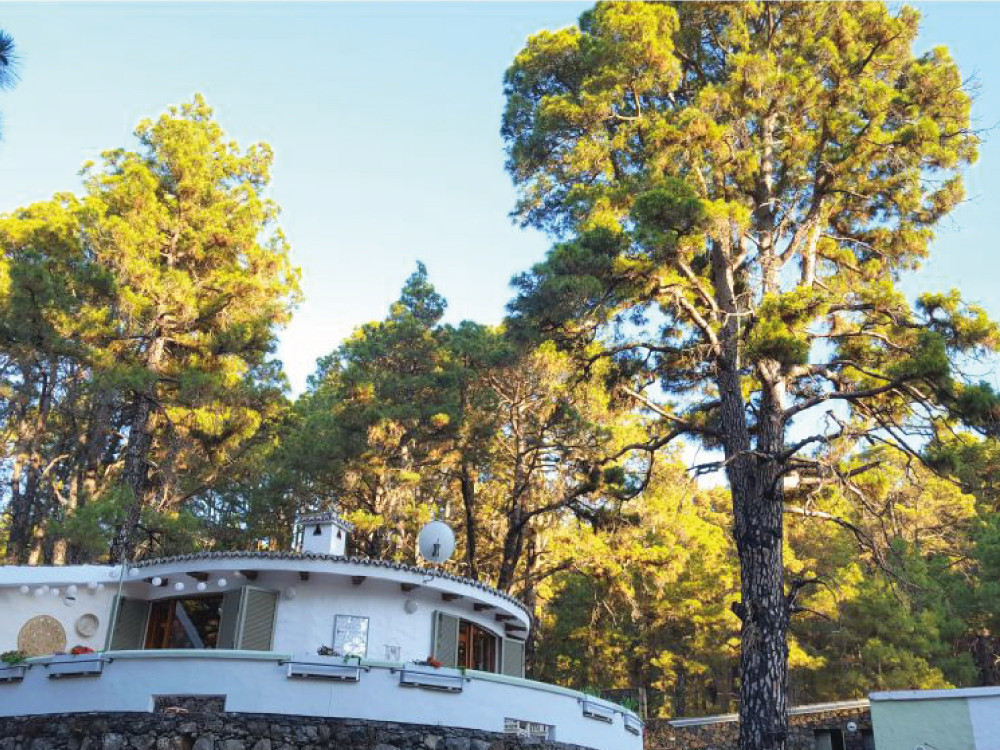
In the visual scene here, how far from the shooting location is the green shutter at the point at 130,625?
1434 centimetres

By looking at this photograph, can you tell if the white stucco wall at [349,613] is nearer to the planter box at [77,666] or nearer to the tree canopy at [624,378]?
the planter box at [77,666]

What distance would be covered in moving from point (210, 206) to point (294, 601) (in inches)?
643

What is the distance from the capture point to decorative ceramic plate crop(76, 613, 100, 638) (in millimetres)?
14289

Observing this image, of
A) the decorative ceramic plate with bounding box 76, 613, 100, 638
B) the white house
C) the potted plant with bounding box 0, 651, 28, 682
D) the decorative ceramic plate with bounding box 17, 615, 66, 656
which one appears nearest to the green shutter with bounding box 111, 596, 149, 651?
the white house

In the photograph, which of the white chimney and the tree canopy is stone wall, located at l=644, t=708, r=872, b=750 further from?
the white chimney

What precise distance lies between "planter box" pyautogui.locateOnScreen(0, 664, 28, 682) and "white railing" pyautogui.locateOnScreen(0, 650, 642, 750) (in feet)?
0.12

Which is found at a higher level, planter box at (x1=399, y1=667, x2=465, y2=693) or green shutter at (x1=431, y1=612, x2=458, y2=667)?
green shutter at (x1=431, y1=612, x2=458, y2=667)

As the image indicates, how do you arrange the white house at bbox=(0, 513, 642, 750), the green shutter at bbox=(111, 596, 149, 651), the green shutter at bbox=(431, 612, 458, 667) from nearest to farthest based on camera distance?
1. the white house at bbox=(0, 513, 642, 750)
2. the green shutter at bbox=(111, 596, 149, 651)
3. the green shutter at bbox=(431, 612, 458, 667)

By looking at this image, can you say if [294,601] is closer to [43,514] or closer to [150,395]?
[150,395]

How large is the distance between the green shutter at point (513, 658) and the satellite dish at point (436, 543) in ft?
8.61

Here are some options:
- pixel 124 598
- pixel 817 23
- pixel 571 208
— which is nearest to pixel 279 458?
pixel 124 598

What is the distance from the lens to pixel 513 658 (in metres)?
16.9

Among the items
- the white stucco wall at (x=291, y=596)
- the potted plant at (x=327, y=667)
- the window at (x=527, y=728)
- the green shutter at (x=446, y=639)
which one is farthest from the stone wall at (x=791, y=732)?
the potted plant at (x=327, y=667)

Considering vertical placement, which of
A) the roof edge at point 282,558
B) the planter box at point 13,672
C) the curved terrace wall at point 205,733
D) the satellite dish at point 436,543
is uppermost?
the satellite dish at point 436,543
